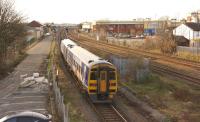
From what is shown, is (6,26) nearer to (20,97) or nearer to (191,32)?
(20,97)

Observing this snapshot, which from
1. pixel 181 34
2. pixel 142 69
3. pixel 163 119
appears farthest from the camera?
pixel 181 34

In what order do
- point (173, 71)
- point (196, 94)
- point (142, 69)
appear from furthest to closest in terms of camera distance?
point (173, 71)
point (142, 69)
point (196, 94)

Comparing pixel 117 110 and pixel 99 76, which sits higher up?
pixel 99 76

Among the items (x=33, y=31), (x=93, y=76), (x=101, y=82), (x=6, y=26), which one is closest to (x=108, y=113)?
(x=101, y=82)

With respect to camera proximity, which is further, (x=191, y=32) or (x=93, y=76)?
(x=191, y=32)

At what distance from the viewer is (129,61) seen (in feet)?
97.8

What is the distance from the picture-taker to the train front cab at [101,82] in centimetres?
2031

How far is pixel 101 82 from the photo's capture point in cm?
2034

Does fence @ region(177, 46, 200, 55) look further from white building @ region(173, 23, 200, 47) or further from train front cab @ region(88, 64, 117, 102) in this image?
train front cab @ region(88, 64, 117, 102)

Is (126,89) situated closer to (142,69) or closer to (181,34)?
(142,69)

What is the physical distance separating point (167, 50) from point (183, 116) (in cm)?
3486

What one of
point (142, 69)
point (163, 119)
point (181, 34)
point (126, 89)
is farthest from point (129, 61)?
point (181, 34)

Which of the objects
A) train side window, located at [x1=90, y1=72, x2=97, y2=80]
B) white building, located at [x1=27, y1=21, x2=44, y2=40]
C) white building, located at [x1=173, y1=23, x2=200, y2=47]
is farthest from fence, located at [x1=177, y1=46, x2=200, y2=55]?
white building, located at [x1=27, y1=21, x2=44, y2=40]

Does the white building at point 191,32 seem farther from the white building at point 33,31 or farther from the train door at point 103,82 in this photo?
the train door at point 103,82
